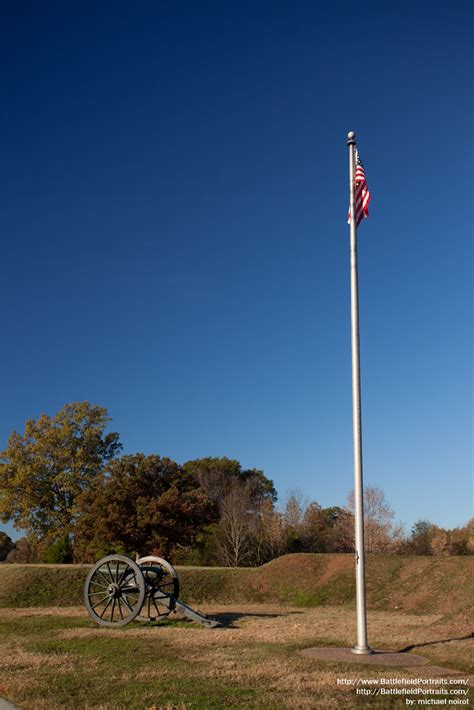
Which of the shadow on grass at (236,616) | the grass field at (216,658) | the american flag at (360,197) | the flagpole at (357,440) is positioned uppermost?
the american flag at (360,197)

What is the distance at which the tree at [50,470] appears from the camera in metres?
45.9

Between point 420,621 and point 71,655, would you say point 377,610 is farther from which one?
point 71,655

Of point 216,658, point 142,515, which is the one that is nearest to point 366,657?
point 216,658

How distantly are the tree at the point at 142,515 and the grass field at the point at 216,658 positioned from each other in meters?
7.27

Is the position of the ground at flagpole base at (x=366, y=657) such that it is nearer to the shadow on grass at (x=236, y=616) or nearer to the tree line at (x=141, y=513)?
the shadow on grass at (x=236, y=616)

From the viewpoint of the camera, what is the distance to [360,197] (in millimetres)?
14625

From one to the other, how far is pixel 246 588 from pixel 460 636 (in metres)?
15.4

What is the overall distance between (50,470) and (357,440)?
38.0 m

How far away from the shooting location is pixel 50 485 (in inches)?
1839

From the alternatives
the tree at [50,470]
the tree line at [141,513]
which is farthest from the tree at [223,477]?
the tree at [50,470]

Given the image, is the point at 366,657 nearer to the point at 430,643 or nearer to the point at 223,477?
the point at 430,643

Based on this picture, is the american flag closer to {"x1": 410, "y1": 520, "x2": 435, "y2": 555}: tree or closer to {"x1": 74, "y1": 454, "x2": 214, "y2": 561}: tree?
{"x1": 74, "y1": 454, "x2": 214, "y2": 561}: tree

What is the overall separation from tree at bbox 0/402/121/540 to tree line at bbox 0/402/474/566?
0.07 m

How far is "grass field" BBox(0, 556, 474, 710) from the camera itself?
8.51 m
